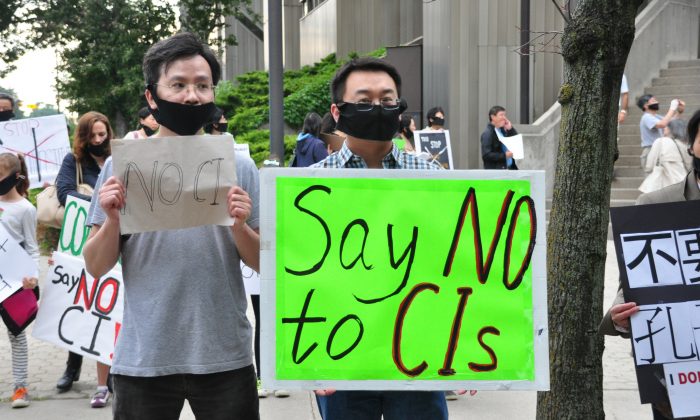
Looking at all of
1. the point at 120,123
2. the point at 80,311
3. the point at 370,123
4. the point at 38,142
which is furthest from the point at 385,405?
the point at 120,123

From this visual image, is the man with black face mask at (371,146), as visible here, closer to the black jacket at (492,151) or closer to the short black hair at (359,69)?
the short black hair at (359,69)

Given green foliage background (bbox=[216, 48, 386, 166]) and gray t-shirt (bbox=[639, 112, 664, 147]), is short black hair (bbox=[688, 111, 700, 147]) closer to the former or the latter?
gray t-shirt (bbox=[639, 112, 664, 147])

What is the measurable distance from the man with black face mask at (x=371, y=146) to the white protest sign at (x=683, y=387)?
86 cm

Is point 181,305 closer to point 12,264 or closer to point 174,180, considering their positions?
point 174,180

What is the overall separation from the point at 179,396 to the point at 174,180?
73 centimetres

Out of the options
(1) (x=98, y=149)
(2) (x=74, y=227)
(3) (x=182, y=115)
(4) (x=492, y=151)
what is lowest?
(2) (x=74, y=227)

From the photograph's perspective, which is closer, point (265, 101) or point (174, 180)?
point (174, 180)

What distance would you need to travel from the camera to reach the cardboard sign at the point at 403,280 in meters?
3.05

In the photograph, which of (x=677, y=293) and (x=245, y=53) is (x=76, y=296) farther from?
(x=245, y=53)

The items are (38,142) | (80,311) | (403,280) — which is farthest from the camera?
(38,142)

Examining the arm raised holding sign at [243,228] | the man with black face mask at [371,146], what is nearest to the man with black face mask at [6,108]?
the man with black face mask at [371,146]

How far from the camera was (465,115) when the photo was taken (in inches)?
701

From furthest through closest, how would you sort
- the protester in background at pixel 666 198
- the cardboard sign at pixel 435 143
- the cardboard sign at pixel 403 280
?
the cardboard sign at pixel 435 143
the protester in background at pixel 666 198
the cardboard sign at pixel 403 280

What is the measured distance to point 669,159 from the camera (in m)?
11.7
